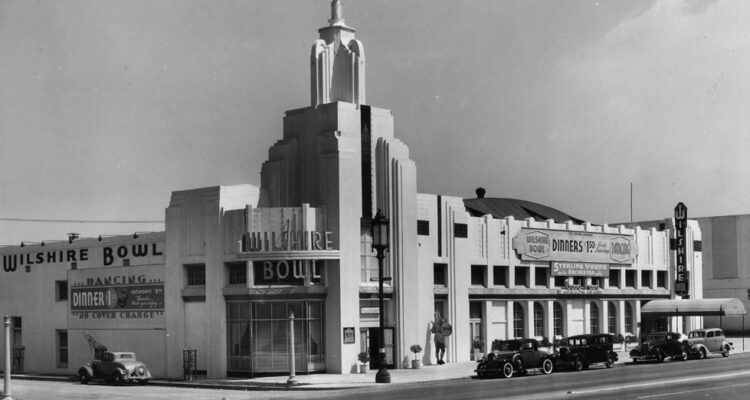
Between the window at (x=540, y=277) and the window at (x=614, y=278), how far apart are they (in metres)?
6.80

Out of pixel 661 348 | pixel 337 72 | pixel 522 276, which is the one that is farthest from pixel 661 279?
pixel 337 72

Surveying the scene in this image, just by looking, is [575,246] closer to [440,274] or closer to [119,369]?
[440,274]

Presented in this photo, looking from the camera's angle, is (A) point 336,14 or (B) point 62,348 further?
(B) point 62,348

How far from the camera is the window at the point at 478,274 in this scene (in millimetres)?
56938

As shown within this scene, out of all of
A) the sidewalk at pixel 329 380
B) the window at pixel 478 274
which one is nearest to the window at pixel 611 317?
the window at pixel 478 274

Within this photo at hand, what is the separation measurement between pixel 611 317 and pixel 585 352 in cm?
2091

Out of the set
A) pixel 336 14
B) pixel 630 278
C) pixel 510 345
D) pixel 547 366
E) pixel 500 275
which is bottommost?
pixel 547 366

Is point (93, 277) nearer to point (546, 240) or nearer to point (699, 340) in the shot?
point (546, 240)

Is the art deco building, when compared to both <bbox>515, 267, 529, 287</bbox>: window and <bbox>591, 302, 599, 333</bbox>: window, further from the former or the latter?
<bbox>591, 302, 599, 333</bbox>: window

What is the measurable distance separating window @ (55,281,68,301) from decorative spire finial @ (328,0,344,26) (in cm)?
2102

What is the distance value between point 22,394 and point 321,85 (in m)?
20.5

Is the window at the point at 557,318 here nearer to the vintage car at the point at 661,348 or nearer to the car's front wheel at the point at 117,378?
the vintage car at the point at 661,348

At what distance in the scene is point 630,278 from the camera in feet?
225

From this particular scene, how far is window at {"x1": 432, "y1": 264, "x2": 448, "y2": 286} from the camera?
54281 millimetres
